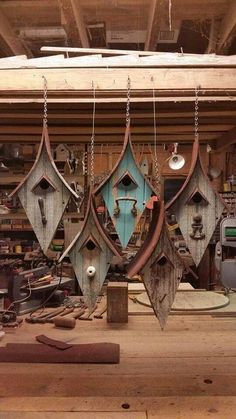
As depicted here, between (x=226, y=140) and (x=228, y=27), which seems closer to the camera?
(x=226, y=140)

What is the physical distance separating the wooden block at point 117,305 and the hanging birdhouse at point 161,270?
77cm

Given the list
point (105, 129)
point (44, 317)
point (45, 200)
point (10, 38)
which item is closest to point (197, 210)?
point (45, 200)

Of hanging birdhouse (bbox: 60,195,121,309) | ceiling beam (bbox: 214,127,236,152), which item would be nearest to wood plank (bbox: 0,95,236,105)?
hanging birdhouse (bbox: 60,195,121,309)

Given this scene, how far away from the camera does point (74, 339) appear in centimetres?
167

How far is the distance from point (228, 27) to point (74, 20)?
3.01 ft

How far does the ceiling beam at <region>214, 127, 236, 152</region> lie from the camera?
6.03ft

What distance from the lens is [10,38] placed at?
251 cm

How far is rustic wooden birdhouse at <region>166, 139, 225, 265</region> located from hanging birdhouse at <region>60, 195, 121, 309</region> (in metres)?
0.23

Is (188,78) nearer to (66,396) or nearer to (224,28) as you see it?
(66,396)

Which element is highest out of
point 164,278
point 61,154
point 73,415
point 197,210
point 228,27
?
point 228,27

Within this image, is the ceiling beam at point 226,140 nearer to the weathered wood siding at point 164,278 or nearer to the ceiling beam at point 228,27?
the ceiling beam at point 228,27

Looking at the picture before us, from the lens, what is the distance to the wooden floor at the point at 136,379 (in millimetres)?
1160

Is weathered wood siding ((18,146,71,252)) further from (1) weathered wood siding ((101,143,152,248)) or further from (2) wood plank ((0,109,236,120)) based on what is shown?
(2) wood plank ((0,109,236,120))

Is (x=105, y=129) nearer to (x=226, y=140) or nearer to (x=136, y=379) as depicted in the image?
(x=226, y=140)
